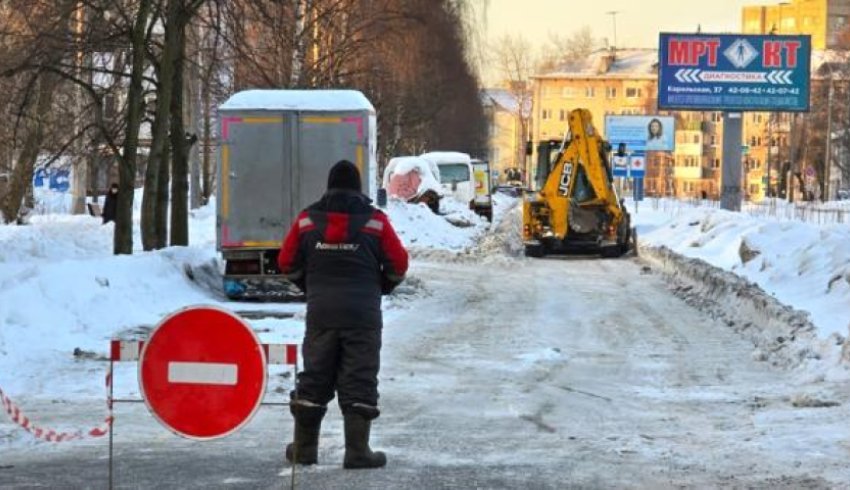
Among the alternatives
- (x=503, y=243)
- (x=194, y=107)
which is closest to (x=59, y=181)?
(x=194, y=107)

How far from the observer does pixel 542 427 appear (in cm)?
849

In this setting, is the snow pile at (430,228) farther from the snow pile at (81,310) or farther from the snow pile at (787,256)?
the snow pile at (81,310)

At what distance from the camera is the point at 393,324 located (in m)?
14.8

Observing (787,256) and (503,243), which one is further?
(503,243)

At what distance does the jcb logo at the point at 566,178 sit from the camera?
26.6m

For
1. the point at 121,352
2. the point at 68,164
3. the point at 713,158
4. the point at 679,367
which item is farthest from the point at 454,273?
the point at 713,158

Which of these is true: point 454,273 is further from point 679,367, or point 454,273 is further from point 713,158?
point 713,158

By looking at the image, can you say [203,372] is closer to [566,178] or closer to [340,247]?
[340,247]

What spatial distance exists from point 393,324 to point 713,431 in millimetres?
6987

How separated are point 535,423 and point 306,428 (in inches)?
87.6

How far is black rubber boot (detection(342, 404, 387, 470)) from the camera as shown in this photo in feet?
22.8

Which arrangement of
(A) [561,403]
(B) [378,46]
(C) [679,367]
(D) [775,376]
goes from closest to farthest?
(A) [561,403]
(D) [775,376]
(C) [679,367]
(B) [378,46]

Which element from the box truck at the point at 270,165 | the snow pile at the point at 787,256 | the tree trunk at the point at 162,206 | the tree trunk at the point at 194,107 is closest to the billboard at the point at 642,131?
the tree trunk at the point at 194,107

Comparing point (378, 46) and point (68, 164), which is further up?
point (378, 46)
